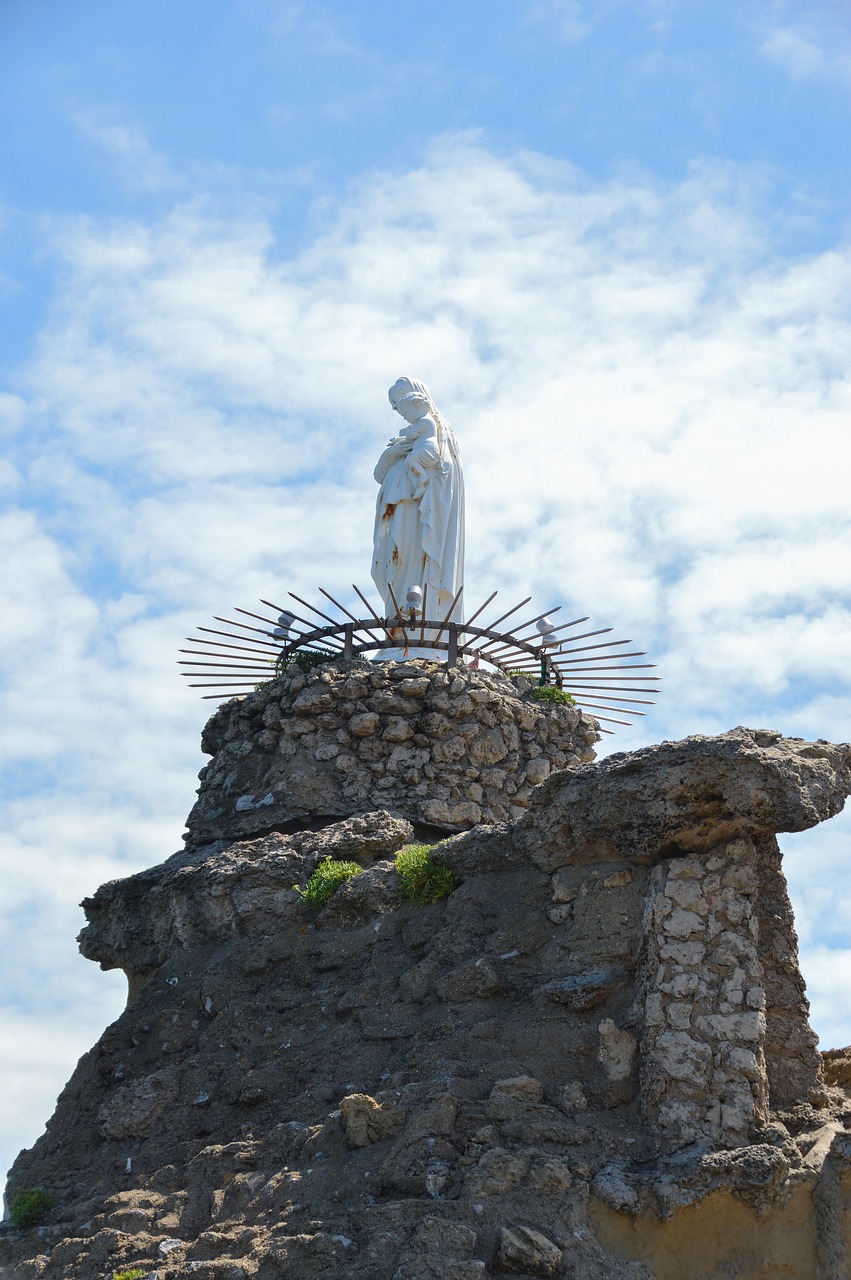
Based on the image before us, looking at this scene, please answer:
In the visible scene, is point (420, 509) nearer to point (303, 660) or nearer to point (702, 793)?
point (303, 660)

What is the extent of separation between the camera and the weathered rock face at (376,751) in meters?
12.4

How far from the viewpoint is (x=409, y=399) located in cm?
1552

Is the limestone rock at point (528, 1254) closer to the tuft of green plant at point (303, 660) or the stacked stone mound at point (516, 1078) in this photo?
the stacked stone mound at point (516, 1078)

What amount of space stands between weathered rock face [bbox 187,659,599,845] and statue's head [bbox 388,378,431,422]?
3.32 meters

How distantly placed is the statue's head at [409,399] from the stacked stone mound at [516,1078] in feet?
20.4

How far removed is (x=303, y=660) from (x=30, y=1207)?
5.56 meters

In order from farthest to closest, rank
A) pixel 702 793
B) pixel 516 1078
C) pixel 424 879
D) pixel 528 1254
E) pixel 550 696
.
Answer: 1. pixel 550 696
2. pixel 424 879
3. pixel 702 793
4. pixel 516 1078
5. pixel 528 1254

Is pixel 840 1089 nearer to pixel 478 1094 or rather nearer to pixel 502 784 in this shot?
pixel 478 1094

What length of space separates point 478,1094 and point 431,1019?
984 millimetres

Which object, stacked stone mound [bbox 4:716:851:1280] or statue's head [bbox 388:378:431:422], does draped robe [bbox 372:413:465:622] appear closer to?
statue's head [bbox 388:378:431:422]

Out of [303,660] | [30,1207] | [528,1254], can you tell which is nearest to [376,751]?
[303,660]

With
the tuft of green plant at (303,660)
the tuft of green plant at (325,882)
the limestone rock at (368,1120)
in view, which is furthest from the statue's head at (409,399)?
the limestone rock at (368,1120)

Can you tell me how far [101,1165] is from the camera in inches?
379

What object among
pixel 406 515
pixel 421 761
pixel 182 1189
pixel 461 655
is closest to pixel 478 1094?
pixel 182 1189
